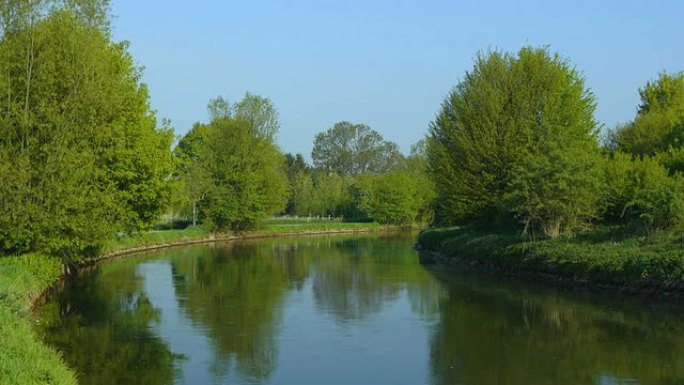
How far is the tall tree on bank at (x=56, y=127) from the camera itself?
26.3 metres

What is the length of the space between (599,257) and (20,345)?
76.3 feet

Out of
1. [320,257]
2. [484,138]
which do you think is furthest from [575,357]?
[320,257]

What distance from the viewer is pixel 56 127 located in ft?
89.5

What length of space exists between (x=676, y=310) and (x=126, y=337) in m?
16.5

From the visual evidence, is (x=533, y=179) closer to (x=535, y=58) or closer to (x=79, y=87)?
(x=535, y=58)

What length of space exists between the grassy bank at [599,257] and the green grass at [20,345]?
1987 cm

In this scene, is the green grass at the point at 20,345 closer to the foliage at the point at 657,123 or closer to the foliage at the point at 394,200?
the foliage at the point at 657,123

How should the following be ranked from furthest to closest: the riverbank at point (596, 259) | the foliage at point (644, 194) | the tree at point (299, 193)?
the tree at point (299, 193) → the foliage at point (644, 194) → the riverbank at point (596, 259)

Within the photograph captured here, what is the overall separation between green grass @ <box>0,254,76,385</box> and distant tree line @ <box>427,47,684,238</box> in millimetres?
22380

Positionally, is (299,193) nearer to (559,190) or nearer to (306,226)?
(306,226)

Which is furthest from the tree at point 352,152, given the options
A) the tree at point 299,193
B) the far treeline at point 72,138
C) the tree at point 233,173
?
the far treeline at point 72,138

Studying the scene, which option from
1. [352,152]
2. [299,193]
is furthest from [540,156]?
[352,152]

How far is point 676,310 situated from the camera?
23.3 meters

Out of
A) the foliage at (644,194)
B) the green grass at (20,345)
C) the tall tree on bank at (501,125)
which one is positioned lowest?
the green grass at (20,345)
